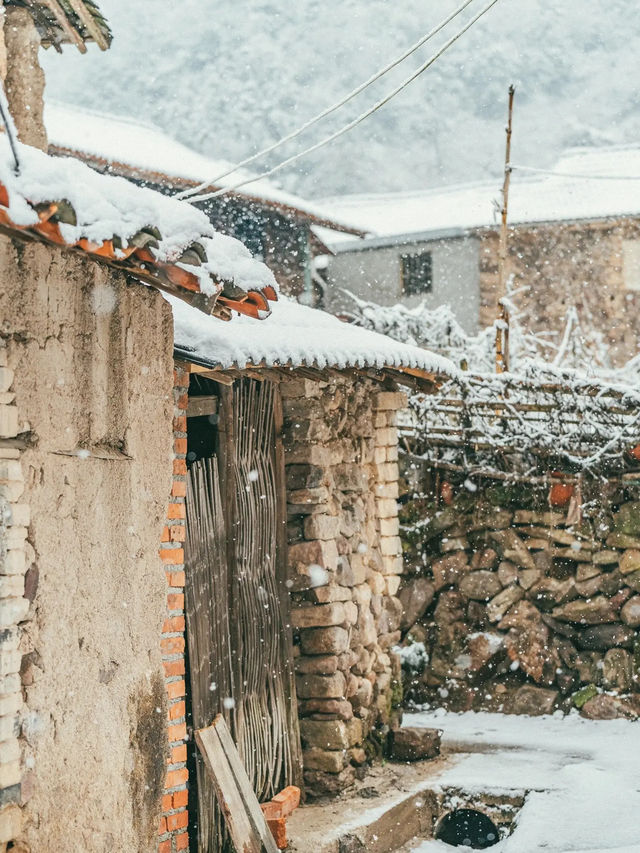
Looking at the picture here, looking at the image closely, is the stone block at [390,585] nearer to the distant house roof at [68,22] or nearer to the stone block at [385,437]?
the stone block at [385,437]

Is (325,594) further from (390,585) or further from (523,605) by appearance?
(523,605)

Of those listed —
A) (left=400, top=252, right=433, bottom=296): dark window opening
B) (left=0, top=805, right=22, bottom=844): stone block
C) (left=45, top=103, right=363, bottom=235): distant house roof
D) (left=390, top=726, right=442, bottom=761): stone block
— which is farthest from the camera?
(left=400, top=252, right=433, bottom=296): dark window opening

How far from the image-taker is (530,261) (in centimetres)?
1870

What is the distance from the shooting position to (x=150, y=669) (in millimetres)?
3939

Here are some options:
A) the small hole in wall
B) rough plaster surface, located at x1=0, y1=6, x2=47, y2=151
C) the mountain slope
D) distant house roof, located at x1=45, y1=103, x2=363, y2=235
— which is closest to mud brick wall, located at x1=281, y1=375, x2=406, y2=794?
the small hole in wall

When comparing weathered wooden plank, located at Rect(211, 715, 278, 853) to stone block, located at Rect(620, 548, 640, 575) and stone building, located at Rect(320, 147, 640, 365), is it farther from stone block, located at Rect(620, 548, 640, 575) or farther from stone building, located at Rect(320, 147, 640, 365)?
stone building, located at Rect(320, 147, 640, 365)

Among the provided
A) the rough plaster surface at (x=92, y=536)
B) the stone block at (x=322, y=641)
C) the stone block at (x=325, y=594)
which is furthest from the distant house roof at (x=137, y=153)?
the rough plaster surface at (x=92, y=536)

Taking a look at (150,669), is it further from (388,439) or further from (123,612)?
(388,439)

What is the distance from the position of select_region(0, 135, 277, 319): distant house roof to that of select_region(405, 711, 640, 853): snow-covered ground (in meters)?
3.29

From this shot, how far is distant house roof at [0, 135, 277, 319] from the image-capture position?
2777 millimetres

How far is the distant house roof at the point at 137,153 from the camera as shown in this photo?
451 inches

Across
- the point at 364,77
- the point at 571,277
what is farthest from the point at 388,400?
the point at 364,77

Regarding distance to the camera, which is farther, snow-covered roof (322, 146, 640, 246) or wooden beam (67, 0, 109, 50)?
snow-covered roof (322, 146, 640, 246)

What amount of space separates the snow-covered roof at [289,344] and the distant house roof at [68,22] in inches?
90.5
